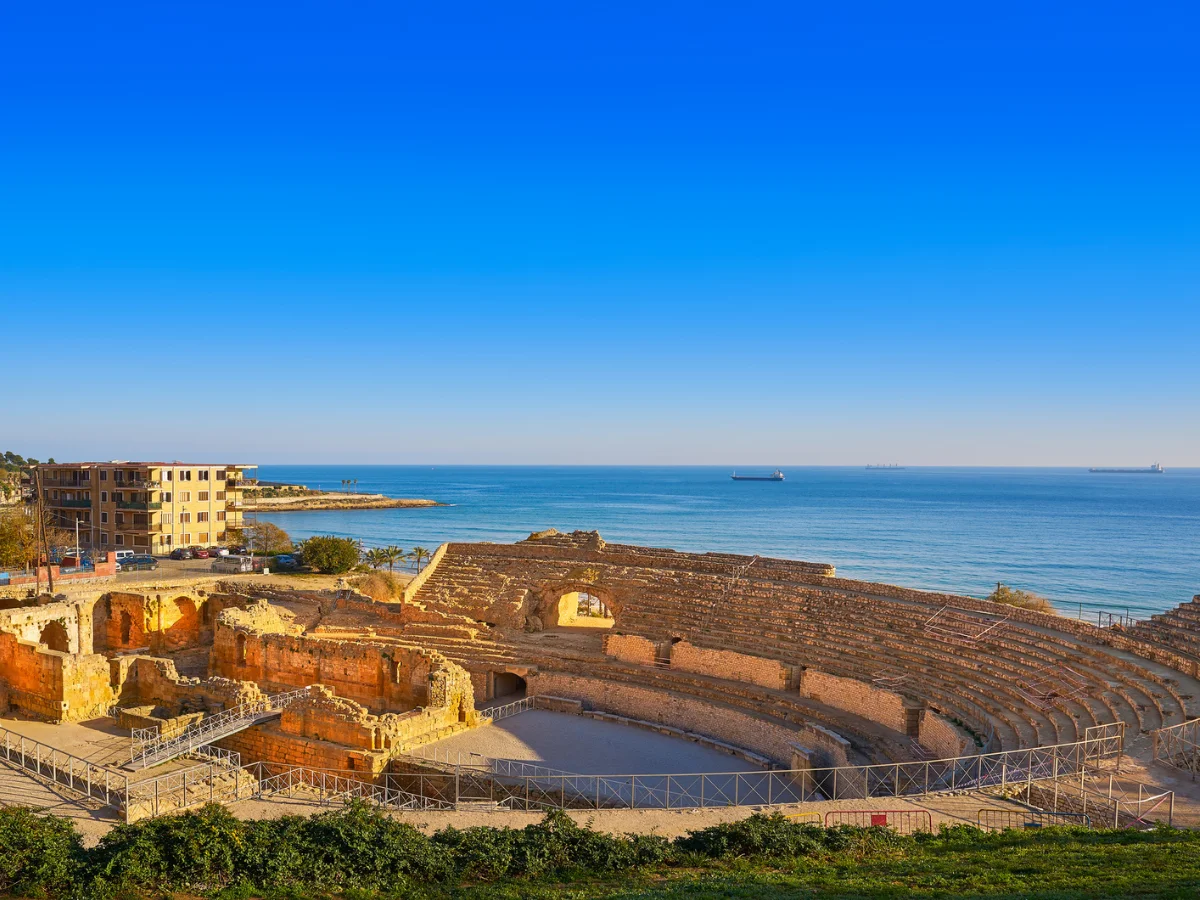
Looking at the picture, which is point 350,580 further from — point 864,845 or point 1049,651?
point 864,845

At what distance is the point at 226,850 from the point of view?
36.3 ft

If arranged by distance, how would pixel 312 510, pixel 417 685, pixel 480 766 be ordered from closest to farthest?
1. pixel 480 766
2. pixel 417 685
3. pixel 312 510

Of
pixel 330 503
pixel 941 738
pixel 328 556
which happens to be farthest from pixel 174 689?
A: pixel 330 503

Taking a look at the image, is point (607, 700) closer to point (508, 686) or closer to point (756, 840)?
point (508, 686)

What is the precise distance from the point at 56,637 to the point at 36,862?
24.4 meters

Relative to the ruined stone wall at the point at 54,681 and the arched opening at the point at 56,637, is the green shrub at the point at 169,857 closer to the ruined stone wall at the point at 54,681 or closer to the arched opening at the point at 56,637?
the ruined stone wall at the point at 54,681

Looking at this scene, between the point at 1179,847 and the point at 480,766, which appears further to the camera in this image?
the point at 480,766

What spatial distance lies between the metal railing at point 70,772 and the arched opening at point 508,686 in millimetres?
13151

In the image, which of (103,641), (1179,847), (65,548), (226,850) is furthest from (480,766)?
(65,548)

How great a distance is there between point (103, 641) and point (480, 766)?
69.5 ft

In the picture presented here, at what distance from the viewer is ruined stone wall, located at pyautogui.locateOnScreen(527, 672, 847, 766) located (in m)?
22.2

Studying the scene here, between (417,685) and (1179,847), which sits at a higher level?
(1179,847)

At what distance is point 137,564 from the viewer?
44656 mm

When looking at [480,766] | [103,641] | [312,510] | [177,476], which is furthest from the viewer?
[312,510]
